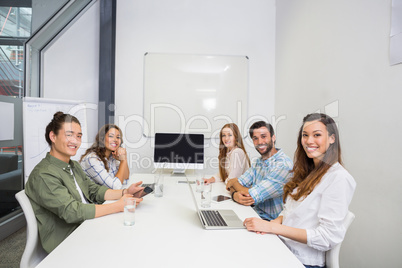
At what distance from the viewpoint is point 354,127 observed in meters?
2.13

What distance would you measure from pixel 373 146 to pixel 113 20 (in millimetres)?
3457

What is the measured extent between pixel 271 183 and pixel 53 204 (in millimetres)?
1334

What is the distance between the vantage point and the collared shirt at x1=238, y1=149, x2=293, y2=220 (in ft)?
5.97

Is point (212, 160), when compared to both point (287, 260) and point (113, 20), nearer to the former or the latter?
point (113, 20)

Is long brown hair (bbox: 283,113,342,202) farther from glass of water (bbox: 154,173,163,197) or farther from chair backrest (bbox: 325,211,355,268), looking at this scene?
glass of water (bbox: 154,173,163,197)

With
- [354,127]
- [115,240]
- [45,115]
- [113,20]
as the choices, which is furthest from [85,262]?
[113,20]

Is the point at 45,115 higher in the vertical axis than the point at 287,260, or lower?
higher

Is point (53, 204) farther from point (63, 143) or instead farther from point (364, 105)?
point (364, 105)

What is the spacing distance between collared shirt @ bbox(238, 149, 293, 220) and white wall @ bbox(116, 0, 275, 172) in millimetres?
1831

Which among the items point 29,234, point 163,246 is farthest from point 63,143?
point 163,246

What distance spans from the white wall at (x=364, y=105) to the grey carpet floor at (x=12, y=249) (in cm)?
279

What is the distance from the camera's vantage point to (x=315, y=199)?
129cm

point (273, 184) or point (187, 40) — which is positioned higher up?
point (187, 40)

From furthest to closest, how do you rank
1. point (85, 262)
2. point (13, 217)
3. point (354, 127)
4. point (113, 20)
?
point (113, 20)
point (13, 217)
point (354, 127)
point (85, 262)
